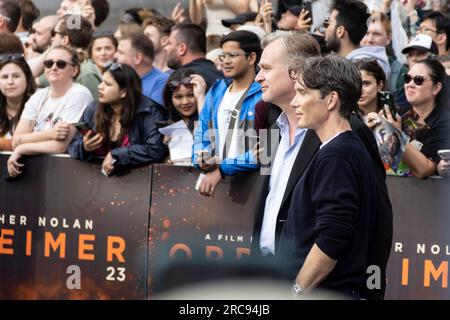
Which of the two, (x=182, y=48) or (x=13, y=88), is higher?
(x=182, y=48)

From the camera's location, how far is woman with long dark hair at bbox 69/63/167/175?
8.38 meters

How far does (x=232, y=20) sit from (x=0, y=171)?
265cm

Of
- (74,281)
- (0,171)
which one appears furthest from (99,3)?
(74,281)

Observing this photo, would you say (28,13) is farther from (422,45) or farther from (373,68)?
(373,68)

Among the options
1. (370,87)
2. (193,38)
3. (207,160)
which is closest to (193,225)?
(207,160)

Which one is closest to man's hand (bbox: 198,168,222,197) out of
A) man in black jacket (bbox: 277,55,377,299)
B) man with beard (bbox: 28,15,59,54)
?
man in black jacket (bbox: 277,55,377,299)

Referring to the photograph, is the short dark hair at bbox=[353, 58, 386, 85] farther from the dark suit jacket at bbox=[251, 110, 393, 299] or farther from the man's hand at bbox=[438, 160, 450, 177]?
the dark suit jacket at bbox=[251, 110, 393, 299]

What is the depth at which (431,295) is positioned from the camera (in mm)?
7391

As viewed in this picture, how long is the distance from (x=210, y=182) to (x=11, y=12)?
14.2 ft

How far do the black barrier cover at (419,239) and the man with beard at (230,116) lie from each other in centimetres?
112

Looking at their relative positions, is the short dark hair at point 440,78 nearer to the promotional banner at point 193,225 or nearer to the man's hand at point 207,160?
the promotional banner at point 193,225

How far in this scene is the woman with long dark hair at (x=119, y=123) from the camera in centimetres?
838

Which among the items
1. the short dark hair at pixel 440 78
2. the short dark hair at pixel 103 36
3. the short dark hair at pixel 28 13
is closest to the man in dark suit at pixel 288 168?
the short dark hair at pixel 440 78

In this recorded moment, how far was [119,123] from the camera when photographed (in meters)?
8.55
